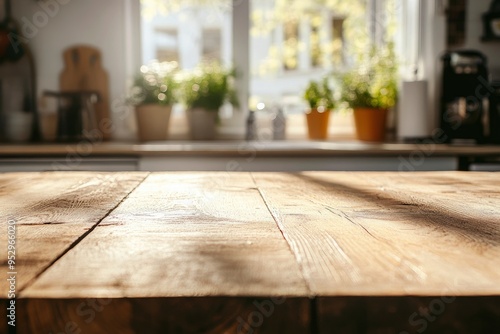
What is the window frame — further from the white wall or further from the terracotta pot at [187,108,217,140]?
the terracotta pot at [187,108,217,140]

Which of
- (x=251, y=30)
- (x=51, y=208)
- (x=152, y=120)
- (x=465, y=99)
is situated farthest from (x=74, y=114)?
(x=51, y=208)

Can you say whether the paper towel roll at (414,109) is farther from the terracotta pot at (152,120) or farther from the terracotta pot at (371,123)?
the terracotta pot at (152,120)

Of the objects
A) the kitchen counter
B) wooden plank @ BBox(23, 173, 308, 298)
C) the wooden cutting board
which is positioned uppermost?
the wooden cutting board

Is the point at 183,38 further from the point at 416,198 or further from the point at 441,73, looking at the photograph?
the point at 416,198

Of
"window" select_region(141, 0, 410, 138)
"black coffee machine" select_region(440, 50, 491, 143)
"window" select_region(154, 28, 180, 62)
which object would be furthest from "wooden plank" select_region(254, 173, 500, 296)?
"window" select_region(154, 28, 180, 62)

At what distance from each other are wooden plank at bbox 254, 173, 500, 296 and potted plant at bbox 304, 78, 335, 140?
209cm

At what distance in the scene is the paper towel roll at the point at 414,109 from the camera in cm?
274

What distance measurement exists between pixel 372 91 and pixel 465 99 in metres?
0.54

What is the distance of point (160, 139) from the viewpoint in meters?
2.97

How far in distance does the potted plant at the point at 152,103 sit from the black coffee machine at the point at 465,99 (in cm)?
→ 139

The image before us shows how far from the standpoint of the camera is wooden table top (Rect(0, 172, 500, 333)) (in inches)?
15.1

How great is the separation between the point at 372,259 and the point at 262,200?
391 mm

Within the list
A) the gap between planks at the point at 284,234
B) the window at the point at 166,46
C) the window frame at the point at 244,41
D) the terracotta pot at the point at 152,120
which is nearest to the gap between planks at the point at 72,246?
the gap between planks at the point at 284,234

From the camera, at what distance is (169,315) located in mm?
382
